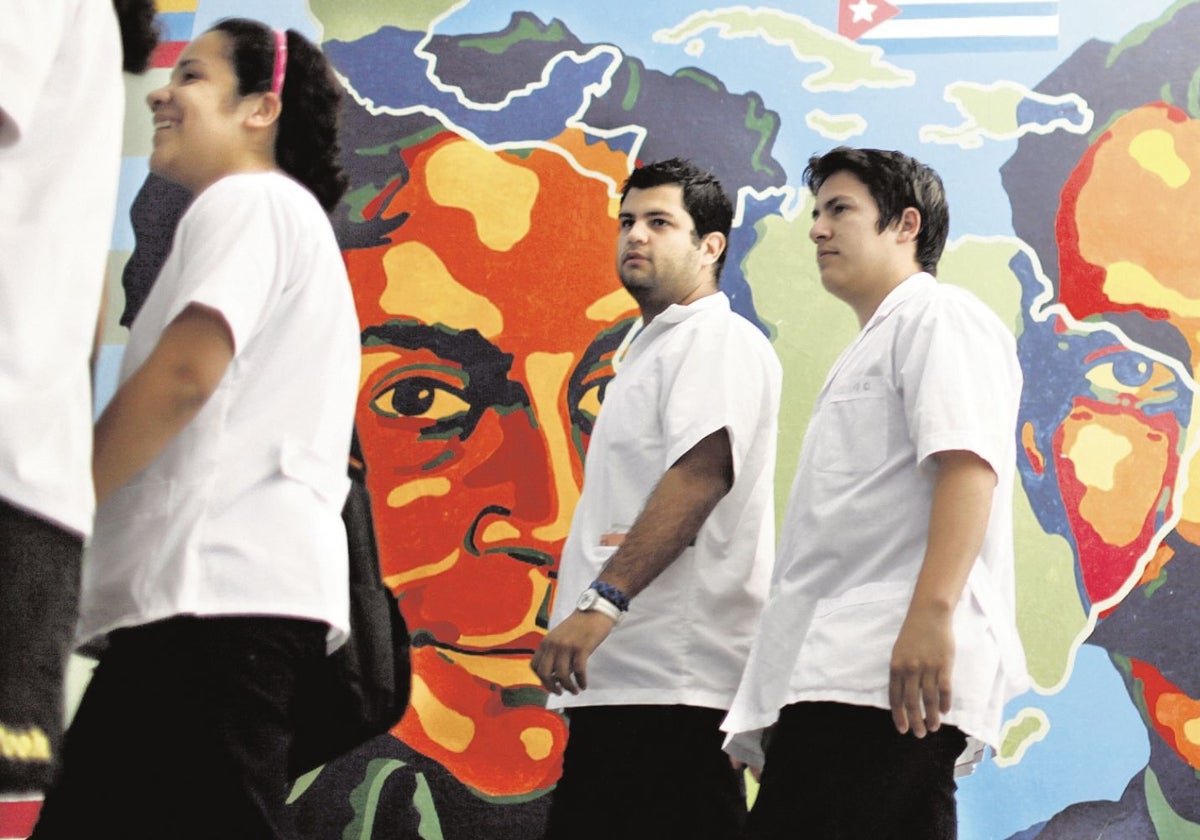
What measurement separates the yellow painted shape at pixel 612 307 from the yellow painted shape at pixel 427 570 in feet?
1.93

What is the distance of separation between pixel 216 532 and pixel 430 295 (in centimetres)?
193

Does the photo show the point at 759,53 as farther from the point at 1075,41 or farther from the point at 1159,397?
the point at 1159,397

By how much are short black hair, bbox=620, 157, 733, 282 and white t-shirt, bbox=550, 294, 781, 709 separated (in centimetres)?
25

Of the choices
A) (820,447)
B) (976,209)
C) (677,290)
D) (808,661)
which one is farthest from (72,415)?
(976,209)

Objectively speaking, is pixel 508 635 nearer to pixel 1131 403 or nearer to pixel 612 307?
pixel 612 307

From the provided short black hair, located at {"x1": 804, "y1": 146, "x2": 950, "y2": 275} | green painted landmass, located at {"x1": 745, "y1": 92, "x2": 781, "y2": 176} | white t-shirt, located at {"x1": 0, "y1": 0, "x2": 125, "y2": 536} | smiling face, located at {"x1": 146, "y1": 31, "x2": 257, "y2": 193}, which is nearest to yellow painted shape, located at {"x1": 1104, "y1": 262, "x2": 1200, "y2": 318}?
green painted landmass, located at {"x1": 745, "y1": 92, "x2": 781, "y2": 176}

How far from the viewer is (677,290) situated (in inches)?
98.3

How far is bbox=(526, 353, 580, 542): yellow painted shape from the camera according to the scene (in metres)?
3.13

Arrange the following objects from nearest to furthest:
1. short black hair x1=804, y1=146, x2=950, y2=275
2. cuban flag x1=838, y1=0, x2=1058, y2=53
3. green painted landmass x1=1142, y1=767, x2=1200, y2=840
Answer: short black hair x1=804, y1=146, x2=950, y2=275, green painted landmass x1=1142, y1=767, x2=1200, y2=840, cuban flag x1=838, y1=0, x2=1058, y2=53

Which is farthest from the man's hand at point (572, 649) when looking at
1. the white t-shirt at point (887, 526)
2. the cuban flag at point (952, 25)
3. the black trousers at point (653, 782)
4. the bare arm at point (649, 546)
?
the cuban flag at point (952, 25)

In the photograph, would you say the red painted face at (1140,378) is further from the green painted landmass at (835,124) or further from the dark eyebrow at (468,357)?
the dark eyebrow at (468,357)

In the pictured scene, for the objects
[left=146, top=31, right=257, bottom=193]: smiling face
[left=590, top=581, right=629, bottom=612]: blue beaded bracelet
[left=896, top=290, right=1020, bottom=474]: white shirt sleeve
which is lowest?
[left=590, top=581, right=629, bottom=612]: blue beaded bracelet

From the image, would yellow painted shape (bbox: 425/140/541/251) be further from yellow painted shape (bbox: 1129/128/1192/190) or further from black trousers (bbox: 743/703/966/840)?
black trousers (bbox: 743/703/966/840)

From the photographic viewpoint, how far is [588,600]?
6.76 ft
